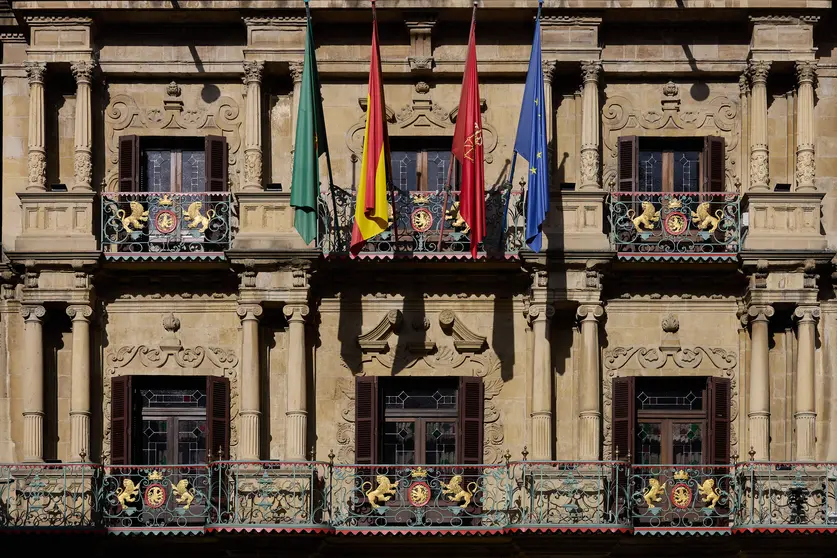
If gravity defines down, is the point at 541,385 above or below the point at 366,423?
above

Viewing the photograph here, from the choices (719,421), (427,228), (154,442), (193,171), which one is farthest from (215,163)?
(719,421)

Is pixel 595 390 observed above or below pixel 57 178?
below

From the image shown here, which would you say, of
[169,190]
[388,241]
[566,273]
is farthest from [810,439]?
[169,190]

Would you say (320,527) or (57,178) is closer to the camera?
(320,527)

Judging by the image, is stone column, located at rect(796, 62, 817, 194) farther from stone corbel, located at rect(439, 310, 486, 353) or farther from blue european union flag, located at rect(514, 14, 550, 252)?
stone corbel, located at rect(439, 310, 486, 353)

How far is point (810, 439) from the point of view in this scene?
36250 mm

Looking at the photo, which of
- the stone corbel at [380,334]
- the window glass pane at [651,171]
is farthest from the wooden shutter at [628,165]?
the stone corbel at [380,334]

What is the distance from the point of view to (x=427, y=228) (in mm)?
36812

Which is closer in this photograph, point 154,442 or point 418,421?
point 154,442

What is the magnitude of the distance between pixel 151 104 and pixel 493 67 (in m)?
5.89

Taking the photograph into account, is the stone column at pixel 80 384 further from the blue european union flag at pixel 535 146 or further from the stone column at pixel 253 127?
the blue european union flag at pixel 535 146

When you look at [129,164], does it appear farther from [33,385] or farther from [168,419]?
[168,419]

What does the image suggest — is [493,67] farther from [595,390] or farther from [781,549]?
[781,549]

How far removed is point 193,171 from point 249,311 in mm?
2960
